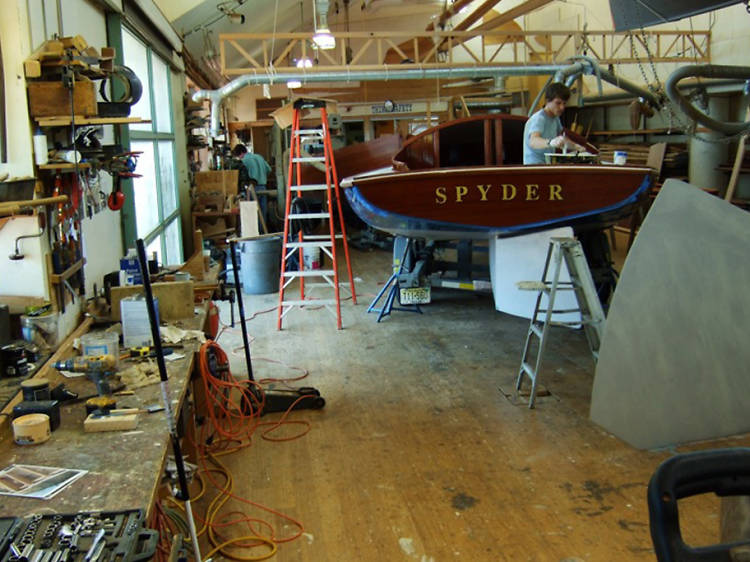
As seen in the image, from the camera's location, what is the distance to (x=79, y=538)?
1.60m

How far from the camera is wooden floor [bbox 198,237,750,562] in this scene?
8.45 ft

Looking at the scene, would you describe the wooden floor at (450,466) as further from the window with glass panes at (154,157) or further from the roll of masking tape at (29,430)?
the window with glass panes at (154,157)

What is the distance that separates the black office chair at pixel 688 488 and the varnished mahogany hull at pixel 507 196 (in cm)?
389

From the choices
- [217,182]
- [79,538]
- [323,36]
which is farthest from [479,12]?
[79,538]

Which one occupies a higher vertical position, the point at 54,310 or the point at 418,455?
the point at 54,310

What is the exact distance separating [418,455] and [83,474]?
1.73 metres

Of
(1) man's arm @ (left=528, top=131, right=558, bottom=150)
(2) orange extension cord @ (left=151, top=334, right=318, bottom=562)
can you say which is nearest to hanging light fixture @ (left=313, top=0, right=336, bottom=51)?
(1) man's arm @ (left=528, top=131, right=558, bottom=150)

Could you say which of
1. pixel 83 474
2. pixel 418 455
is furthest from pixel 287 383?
pixel 83 474

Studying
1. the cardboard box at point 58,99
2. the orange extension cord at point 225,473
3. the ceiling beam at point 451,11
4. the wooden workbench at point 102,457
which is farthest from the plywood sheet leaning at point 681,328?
the ceiling beam at point 451,11

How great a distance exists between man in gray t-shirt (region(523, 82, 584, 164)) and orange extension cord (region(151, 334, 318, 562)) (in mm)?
2504

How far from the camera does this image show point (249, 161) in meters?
10.5

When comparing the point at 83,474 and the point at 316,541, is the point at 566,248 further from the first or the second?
the point at 83,474

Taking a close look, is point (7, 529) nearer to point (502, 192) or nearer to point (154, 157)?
point (502, 192)

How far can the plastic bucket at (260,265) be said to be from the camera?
23.3 ft
